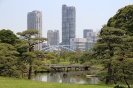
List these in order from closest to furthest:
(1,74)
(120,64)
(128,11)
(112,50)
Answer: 1. (120,64)
2. (112,50)
3. (1,74)
4. (128,11)

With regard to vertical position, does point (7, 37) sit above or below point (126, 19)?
below

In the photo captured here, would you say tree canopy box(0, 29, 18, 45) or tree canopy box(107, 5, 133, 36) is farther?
tree canopy box(107, 5, 133, 36)

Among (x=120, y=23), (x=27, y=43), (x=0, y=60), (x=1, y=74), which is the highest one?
(x=120, y=23)

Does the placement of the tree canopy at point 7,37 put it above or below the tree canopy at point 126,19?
below

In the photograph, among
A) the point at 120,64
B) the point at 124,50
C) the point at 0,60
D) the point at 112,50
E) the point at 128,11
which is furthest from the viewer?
the point at 128,11

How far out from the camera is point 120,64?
19.0 metres

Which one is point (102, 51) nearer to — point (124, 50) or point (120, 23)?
point (124, 50)

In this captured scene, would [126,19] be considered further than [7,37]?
Yes

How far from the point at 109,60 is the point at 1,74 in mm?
12680

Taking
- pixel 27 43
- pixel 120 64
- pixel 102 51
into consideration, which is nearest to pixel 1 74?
pixel 27 43

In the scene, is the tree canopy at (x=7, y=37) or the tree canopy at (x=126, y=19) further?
the tree canopy at (x=126, y=19)

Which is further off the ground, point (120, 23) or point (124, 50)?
point (120, 23)

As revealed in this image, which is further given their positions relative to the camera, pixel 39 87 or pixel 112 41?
pixel 112 41

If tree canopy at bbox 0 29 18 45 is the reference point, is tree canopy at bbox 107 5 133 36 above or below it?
above
